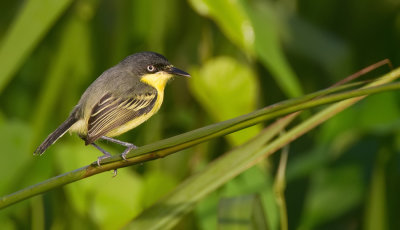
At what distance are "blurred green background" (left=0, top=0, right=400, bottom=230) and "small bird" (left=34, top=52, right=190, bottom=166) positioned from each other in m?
0.33

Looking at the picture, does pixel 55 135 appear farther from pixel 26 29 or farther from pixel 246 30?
pixel 246 30

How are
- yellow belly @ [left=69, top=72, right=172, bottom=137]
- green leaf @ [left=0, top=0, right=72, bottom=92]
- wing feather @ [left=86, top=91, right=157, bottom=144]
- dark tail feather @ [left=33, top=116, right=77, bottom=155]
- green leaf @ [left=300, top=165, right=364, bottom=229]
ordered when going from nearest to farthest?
dark tail feather @ [left=33, top=116, right=77, bottom=155] → wing feather @ [left=86, top=91, right=157, bottom=144] → yellow belly @ [left=69, top=72, right=172, bottom=137] → green leaf @ [left=0, top=0, right=72, bottom=92] → green leaf @ [left=300, top=165, right=364, bottom=229]

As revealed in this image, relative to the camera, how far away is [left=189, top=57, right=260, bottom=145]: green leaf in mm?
2459

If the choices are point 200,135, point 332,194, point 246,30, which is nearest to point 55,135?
point 200,135

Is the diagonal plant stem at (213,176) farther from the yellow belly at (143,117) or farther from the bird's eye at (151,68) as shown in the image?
the bird's eye at (151,68)

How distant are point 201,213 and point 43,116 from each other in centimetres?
81

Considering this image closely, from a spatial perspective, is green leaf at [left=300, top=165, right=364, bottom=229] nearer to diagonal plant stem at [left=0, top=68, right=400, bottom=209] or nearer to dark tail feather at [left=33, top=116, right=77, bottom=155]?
dark tail feather at [left=33, top=116, right=77, bottom=155]

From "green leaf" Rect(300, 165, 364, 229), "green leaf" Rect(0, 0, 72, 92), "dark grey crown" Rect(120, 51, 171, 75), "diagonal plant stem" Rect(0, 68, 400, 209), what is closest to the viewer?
"diagonal plant stem" Rect(0, 68, 400, 209)

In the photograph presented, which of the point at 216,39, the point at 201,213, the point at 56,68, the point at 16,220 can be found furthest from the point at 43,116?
the point at 216,39

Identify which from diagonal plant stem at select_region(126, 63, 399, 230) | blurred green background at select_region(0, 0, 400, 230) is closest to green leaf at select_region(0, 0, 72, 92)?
blurred green background at select_region(0, 0, 400, 230)

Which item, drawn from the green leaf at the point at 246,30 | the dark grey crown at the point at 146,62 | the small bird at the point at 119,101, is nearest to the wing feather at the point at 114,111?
the small bird at the point at 119,101

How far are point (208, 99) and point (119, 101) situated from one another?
2.33 feet

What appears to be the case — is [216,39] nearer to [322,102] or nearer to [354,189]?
[354,189]

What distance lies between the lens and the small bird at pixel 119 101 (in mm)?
1768
